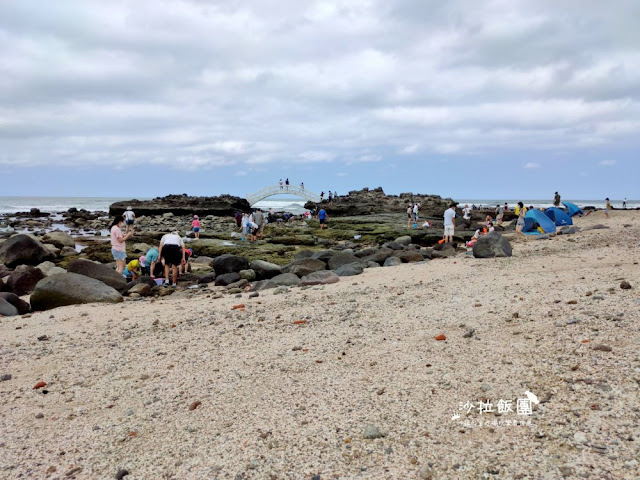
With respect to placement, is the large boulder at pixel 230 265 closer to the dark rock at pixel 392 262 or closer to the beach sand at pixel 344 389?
the dark rock at pixel 392 262

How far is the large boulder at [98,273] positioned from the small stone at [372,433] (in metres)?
8.49

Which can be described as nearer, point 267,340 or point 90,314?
point 267,340

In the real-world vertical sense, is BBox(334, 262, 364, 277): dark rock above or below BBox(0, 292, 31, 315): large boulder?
above

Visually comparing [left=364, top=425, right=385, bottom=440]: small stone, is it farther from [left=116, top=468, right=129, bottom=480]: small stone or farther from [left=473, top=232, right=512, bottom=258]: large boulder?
[left=473, top=232, right=512, bottom=258]: large boulder

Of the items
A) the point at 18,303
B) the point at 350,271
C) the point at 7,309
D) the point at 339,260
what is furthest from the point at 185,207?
the point at 7,309

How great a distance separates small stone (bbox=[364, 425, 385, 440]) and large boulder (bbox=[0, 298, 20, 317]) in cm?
769

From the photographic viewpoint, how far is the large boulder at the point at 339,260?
12414mm

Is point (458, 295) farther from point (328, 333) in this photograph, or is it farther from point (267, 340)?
point (267, 340)

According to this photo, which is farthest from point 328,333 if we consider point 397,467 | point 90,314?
point 90,314

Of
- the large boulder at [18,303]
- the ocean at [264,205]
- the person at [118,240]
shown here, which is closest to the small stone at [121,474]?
the large boulder at [18,303]

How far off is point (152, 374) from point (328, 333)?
2073mm

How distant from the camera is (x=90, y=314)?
7824 mm

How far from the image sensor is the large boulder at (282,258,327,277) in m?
11.1

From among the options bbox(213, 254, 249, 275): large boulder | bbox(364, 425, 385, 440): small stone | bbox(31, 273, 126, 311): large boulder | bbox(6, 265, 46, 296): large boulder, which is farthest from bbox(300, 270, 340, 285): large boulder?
bbox(6, 265, 46, 296): large boulder
